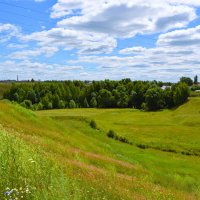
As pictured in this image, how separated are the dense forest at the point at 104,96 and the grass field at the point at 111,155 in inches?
1521

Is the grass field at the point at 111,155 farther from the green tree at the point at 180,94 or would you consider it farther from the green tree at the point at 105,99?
the green tree at the point at 105,99

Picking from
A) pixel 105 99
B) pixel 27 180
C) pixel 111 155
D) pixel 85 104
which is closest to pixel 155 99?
pixel 105 99

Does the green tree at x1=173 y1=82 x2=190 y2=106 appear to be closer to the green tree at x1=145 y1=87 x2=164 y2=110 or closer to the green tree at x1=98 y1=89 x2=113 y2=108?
the green tree at x1=145 y1=87 x2=164 y2=110

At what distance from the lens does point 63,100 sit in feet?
627

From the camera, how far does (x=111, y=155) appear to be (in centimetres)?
3747

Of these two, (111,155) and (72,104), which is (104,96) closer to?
(72,104)

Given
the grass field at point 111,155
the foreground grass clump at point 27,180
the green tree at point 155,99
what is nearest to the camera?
the foreground grass clump at point 27,180

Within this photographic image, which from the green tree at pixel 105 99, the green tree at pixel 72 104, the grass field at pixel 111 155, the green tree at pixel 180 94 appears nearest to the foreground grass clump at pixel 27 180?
the grass field at pixel 111 155

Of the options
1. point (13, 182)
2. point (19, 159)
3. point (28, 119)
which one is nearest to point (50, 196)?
point (13, 182)

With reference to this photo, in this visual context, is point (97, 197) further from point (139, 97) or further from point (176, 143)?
point (139, 97)

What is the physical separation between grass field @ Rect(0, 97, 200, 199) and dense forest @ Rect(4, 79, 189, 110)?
38.6m

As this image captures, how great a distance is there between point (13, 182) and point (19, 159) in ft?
4.51

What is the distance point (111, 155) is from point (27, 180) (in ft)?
96.7

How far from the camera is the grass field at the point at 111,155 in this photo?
10.9 m
